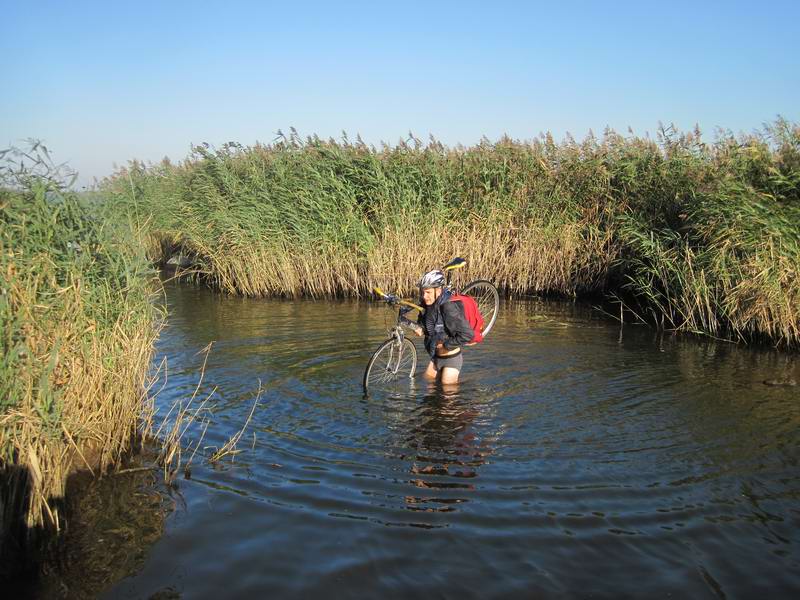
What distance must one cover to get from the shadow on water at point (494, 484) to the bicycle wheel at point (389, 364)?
29 cm

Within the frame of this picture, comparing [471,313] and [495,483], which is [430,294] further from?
[495,483]

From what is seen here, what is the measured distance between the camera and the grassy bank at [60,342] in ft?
17.6

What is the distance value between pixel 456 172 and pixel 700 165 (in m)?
5.90

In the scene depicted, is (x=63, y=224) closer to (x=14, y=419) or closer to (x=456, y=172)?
(x=14, y=419)

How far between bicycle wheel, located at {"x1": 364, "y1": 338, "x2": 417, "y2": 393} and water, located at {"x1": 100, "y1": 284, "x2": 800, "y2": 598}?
34 centimetres

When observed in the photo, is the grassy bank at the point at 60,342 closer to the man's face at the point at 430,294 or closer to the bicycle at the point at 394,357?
the bicycle at the point at 394,357

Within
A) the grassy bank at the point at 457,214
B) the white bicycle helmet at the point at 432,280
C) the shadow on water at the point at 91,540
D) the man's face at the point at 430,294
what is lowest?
the shadow on water at the point at 91,540

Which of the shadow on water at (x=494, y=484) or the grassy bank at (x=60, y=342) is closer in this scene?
the shadow on water at (x=494, y=484)

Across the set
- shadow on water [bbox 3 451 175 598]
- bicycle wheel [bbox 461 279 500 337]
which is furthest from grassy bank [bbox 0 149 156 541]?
bicycle wheel [bbox 461 279 500 337]

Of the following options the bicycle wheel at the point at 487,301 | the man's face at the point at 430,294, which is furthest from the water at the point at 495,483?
the bicycle wheel at the point at 487,301

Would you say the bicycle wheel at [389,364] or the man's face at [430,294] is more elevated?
the man's face at [430,294]

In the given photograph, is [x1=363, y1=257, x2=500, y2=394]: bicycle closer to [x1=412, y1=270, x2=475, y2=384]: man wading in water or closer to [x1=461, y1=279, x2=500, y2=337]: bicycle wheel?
[x1=412, y1=270, x2=475, y2=384]: man wading in water

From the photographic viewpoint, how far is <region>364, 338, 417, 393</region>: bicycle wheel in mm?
9398

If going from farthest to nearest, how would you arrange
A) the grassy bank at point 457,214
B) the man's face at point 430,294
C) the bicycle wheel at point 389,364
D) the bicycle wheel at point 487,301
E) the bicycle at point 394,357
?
the grassy bank at point 457,214 < the bicycle wheel at point 487,301 < the man's face at point 430,294 < the bicycle wheel at point 389,364 < the bicycle at point 394,357
